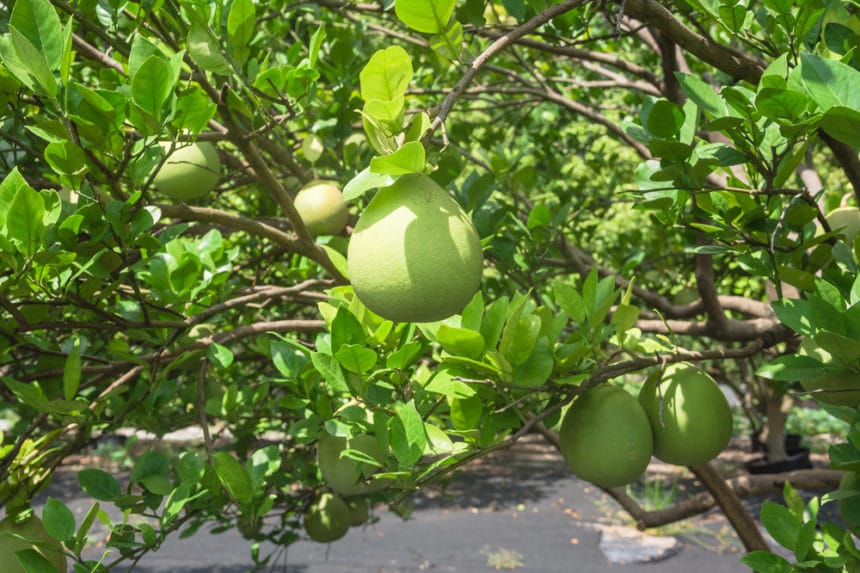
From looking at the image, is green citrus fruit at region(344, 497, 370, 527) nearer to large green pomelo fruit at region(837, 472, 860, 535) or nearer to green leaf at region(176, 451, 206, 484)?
green leaf at region(176, 451, 206, 484)

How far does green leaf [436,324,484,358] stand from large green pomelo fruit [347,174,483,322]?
0.22 metres

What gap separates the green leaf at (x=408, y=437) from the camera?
1259 millimetres

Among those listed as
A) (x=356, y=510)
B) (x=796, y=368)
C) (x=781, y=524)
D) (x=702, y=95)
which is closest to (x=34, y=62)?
(x=702, y=95)

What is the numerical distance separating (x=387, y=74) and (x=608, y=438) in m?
0.87

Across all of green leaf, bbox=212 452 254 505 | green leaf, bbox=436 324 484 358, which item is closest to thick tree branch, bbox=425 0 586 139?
green leaf, bbox=436 324 484 358

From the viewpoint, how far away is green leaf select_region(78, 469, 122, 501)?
1640mm

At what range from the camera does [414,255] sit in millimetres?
934

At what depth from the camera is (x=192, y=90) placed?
1.42 meters

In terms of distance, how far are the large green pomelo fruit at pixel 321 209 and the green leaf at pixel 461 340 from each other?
1091mm

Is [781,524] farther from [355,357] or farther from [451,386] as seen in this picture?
[355,357]

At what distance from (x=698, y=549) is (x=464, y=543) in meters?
2.57

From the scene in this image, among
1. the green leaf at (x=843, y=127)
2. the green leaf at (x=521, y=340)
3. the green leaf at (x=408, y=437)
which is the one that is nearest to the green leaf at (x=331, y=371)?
the green leaf at (x=408, y=437)

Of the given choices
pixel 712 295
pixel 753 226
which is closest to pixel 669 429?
pixel 753 226

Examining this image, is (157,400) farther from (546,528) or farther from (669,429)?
(546,528)
